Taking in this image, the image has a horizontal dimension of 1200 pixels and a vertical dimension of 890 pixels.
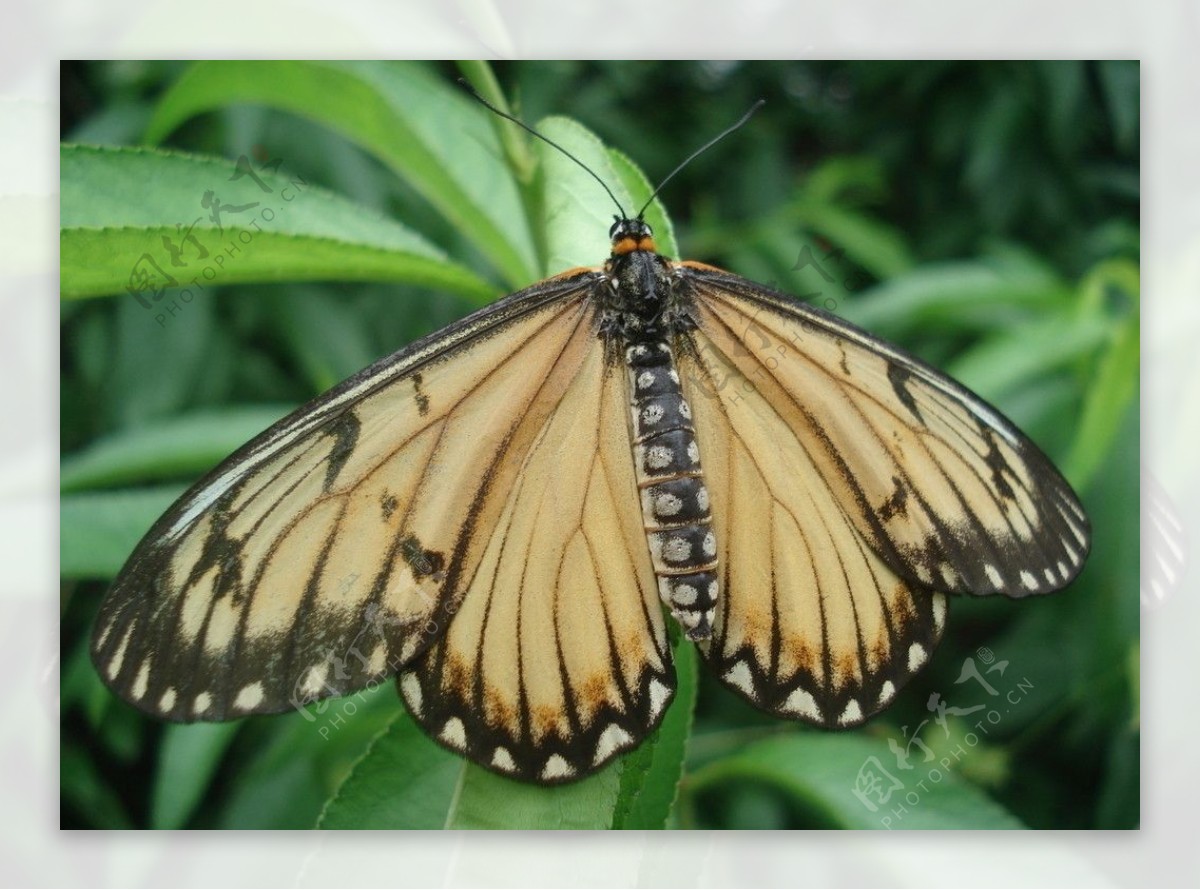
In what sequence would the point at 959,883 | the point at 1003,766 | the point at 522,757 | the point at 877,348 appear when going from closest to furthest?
the point at 522,757 → the point at 877,348 → the point at 959,883 → the point at 1003,766

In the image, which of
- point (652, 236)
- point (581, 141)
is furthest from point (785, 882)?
point (581, 141)

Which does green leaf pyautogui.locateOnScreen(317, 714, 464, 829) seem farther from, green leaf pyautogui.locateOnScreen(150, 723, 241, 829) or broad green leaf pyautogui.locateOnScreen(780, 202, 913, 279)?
broad green leaf pyautogui.locateOnScreen(780, 202, 913, 279)

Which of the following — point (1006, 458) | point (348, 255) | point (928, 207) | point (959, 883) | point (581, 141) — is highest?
Answer: point (928, 207)

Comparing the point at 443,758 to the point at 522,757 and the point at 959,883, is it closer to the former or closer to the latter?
the point at 522,757

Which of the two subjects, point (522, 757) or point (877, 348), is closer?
point (522, 757)

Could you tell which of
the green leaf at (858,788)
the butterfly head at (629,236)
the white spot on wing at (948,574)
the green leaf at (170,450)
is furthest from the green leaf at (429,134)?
the green leaf at (858,788)

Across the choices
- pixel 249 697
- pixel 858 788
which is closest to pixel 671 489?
pixel 249 697

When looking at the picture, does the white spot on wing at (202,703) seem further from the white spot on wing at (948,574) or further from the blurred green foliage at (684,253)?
the white spot on wing at (948,574)

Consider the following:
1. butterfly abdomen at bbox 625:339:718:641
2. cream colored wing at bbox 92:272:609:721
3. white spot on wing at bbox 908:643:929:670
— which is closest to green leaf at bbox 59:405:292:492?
cream colored wing at bbox 92:272:609:721
